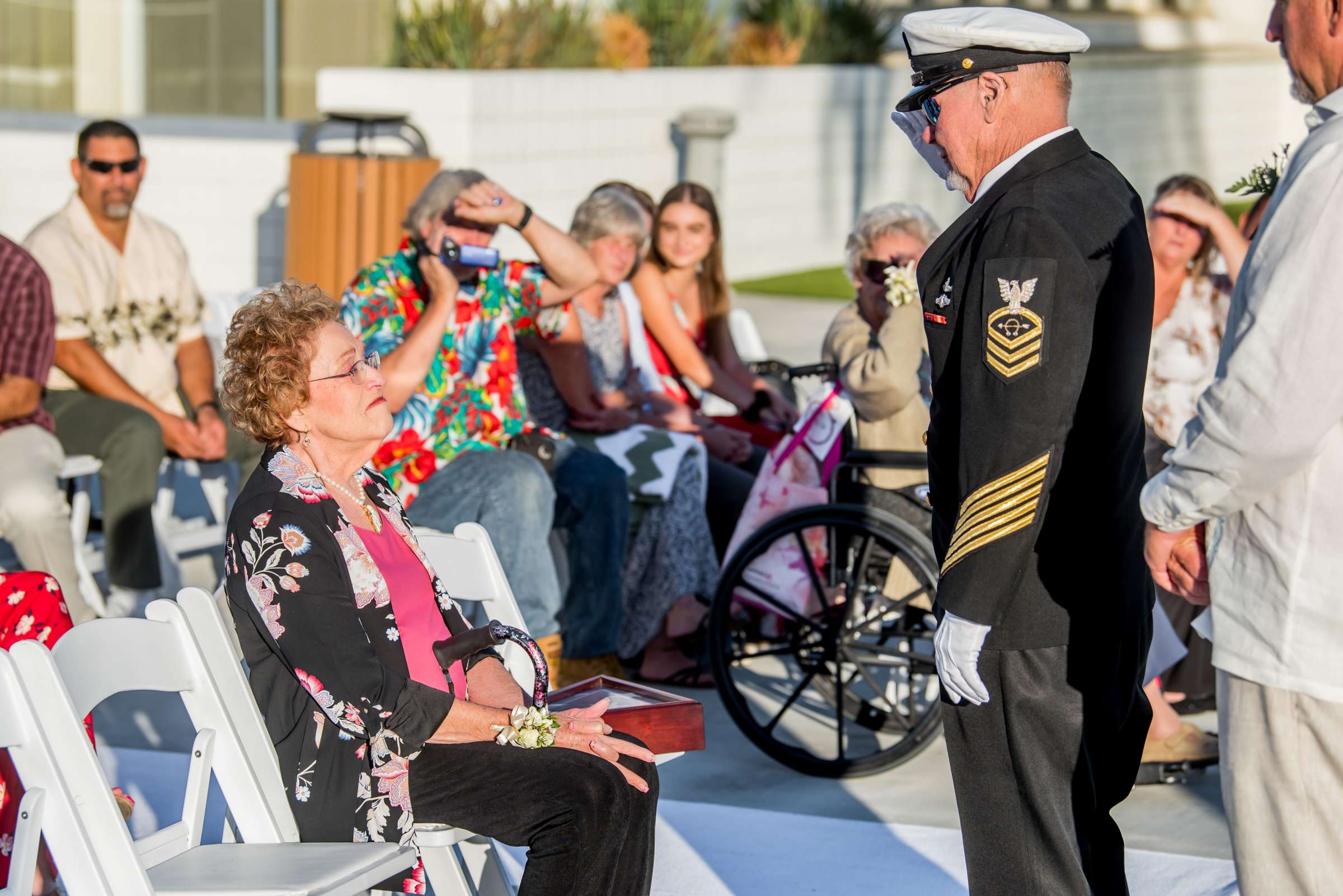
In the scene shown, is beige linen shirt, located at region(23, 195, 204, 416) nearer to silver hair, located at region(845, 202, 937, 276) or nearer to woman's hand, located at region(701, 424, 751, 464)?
woman's hand, located at region(701, 424, 751, 464)

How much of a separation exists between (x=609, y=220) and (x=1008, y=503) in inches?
129

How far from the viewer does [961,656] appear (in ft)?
8.98

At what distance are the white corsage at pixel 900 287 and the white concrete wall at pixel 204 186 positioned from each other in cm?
567

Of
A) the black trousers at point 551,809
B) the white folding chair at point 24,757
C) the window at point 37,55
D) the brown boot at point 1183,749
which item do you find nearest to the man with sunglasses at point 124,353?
the black trousers at point 551,809

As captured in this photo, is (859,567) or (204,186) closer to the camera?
(859,567)

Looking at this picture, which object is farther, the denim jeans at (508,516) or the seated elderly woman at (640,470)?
the seated elderly woman at (640,470)

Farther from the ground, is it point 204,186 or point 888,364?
point 204,186

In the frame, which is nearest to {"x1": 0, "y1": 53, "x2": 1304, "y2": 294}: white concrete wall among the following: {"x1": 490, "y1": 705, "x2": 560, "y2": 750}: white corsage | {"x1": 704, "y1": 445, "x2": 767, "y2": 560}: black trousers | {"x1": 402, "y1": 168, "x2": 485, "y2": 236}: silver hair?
{"x1": 704, "y1": 445, "x2": 767, "y2": 560}: black trousers

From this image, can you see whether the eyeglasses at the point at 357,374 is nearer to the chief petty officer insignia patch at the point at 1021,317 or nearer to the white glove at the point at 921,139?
the white glove at the point at 921,139

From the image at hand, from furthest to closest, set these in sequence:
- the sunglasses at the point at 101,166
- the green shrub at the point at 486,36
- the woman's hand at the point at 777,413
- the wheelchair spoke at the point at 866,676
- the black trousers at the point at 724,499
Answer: the green shrub at the point at 486,36 → the woman's hand at the point at 777,413 → the sunglasses at the point at 101,166 → the black trousers at the point at 724,499 → the wheelchair spoke at the point at 866,676

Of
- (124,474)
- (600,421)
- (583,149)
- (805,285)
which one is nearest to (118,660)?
(600,421)

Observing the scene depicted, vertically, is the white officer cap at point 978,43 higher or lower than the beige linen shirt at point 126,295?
higher

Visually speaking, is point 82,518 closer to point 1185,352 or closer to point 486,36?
point 1185,352

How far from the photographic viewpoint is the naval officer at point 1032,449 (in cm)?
267
